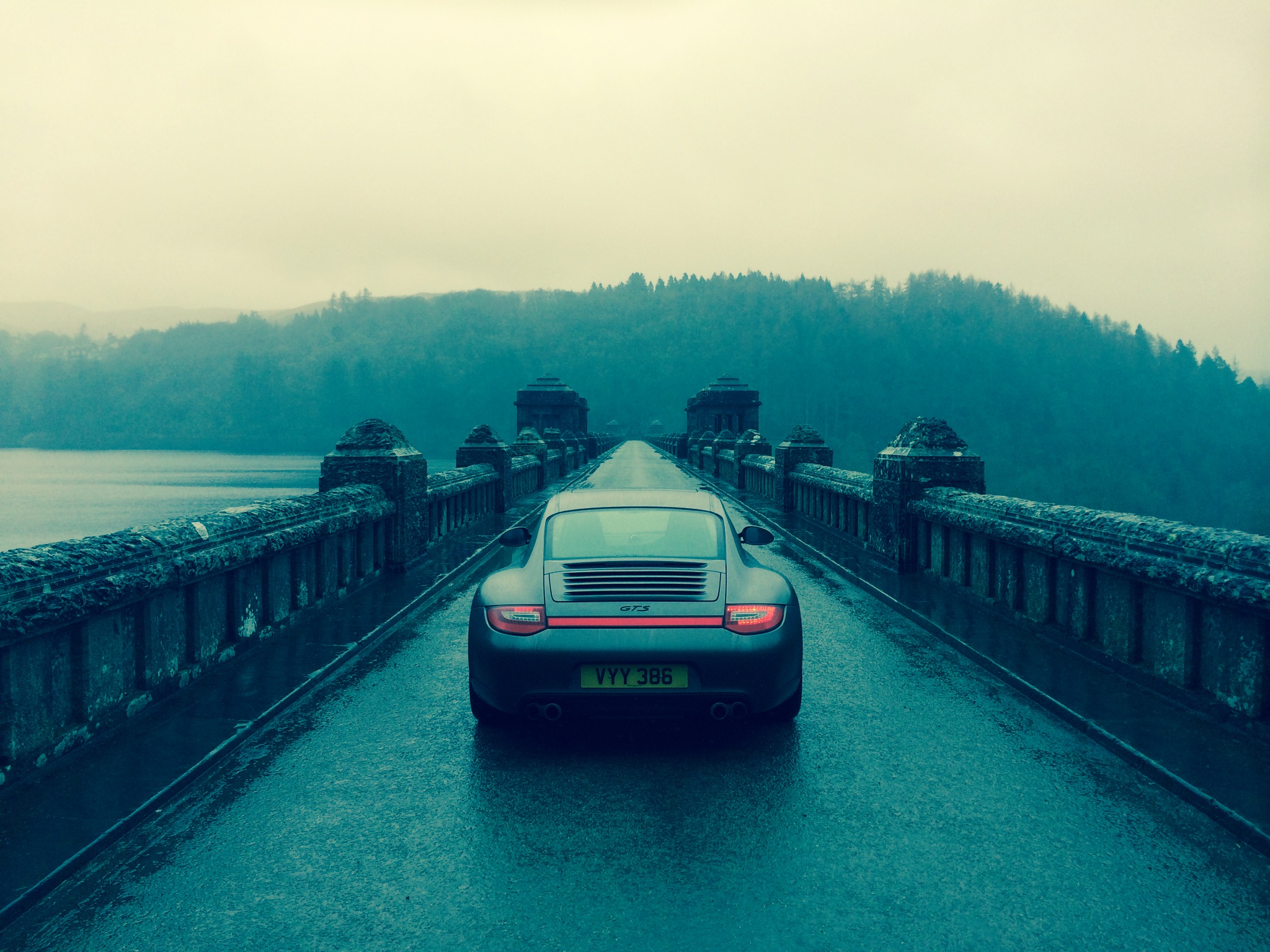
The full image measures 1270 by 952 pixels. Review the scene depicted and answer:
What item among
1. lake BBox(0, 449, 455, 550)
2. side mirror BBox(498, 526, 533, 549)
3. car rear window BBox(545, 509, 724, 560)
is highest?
car rear window BBox(545, 509, 724, 560)

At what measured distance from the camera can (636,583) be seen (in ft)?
15.4

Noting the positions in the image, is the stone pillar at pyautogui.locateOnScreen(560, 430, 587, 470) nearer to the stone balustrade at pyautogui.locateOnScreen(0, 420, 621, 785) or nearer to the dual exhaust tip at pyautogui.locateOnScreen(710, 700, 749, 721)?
the stone balustrade at pyautogui.locateOnScreen(0, 420, 621, 785)

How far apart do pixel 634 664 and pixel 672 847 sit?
3.38 ft

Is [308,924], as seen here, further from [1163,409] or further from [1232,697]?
[1163,409]

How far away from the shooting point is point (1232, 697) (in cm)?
499

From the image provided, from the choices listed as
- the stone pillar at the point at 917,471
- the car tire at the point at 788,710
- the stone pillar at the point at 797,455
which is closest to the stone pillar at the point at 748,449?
the stone pillar at the point at 797,455

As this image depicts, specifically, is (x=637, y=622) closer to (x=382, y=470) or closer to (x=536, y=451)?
(x=382, y=470)

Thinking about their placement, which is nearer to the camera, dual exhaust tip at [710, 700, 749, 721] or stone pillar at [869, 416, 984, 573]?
dual exhaust tip at [710, 700, 749, 721]

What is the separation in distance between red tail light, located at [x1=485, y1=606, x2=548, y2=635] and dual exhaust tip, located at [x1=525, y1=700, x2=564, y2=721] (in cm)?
36

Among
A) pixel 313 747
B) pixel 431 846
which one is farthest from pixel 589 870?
pixel 313 747

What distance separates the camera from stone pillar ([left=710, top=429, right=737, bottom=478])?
39.3 m

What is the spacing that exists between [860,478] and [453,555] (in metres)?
6.53

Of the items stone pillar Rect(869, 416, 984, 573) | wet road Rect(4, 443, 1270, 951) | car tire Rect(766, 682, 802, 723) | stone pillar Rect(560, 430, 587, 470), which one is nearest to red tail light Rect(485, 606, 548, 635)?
wet road Rect(4, 443, 1270, 951)

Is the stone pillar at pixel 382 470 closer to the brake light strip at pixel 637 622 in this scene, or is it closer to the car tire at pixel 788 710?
the brake light strip at pixel 637 622
